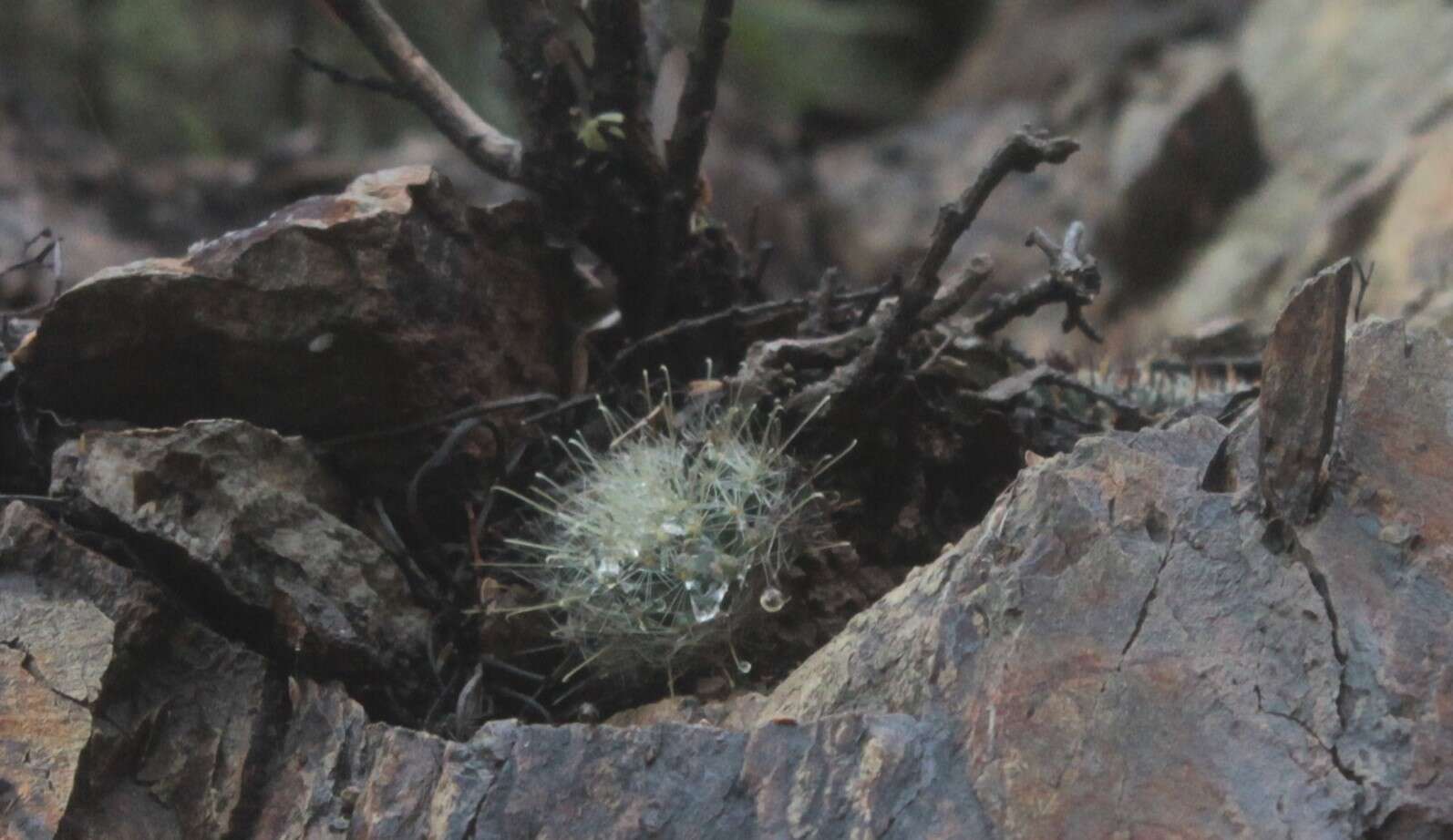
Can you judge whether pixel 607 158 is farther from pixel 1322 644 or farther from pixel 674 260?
pixel 1322 644

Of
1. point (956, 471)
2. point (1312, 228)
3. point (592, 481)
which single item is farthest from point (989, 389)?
point (1312, 228)

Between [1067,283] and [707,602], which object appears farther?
[1067,283]

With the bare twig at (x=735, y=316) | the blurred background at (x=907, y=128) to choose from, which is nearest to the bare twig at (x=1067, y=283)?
the bare twig at (x=735, y=316)

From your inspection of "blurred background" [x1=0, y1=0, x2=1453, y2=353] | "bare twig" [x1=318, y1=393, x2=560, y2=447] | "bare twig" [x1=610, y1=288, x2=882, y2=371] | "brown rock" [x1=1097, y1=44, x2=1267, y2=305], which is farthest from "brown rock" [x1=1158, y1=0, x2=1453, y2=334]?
"bare twig" [x1=318, y1=393, x2=560, y2=447]

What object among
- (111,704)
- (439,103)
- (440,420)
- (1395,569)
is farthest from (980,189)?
(111,704)

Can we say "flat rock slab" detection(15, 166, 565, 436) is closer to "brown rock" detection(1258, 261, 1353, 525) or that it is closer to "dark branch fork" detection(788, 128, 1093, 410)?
"dark branch fork" detection(788, 128, 1093, 410)

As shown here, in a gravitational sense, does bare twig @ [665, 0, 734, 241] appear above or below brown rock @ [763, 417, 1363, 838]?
above

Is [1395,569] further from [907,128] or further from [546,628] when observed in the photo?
[907,128]

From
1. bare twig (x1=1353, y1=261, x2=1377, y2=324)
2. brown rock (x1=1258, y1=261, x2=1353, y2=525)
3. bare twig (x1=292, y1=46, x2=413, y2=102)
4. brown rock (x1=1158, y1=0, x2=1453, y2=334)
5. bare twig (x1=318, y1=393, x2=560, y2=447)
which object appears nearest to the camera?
brown rock (x1=1258, y1=261, x2=1353, y2=525)
